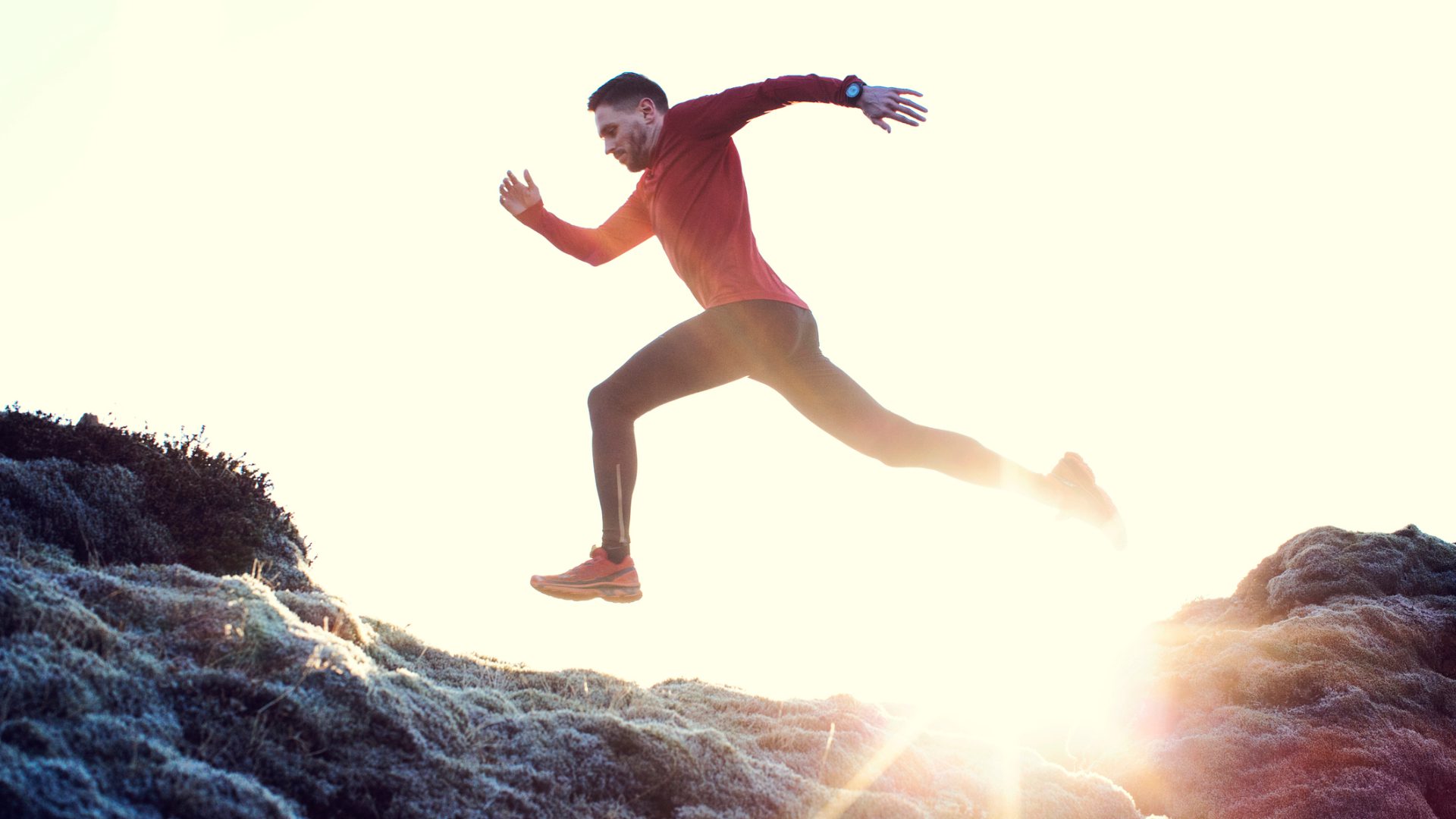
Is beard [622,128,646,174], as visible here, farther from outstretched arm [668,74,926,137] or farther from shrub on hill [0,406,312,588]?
shrub on hill [0,406,312,588]

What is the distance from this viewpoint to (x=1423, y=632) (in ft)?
24.8

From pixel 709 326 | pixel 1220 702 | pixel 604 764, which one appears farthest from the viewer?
pixel 1220 702

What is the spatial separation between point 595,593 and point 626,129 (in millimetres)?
2564

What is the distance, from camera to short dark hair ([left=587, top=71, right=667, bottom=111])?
522 centimetres

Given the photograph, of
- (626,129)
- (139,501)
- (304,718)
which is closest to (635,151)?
(626,129)

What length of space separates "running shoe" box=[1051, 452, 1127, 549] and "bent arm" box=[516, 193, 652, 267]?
2897 mm

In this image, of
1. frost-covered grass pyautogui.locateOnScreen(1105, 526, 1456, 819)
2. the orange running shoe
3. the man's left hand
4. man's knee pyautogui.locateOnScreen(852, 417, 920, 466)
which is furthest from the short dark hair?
frost-covered grass pyautogui.locateOnScreen(1105, 526, 1456, 819)

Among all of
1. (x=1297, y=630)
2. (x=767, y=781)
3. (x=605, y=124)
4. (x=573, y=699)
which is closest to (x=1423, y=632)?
(x=1297, y=630)

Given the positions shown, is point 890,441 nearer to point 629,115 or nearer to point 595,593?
point 595,593

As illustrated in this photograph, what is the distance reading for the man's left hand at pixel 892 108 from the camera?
468 centimetres

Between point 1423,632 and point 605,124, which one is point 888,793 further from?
point 1423,632

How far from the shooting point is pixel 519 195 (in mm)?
5871

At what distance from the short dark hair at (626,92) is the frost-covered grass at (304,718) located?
9.97 feet

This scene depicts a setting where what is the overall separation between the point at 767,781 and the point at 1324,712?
486 centimetres
